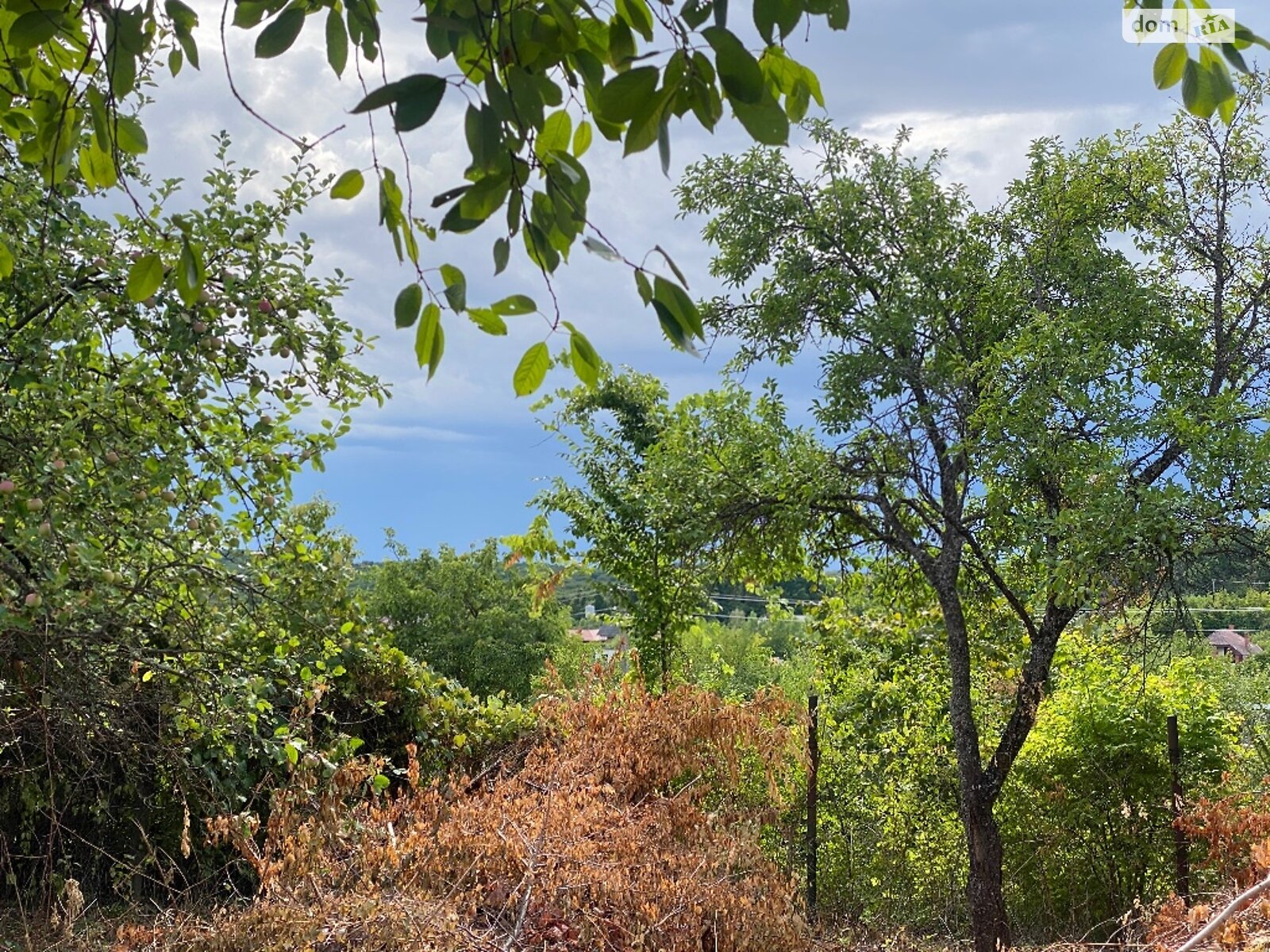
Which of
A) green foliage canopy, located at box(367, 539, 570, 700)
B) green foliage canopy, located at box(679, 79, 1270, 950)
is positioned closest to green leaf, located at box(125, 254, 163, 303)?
green foliage canopy, located at box(679, 79, 1270, 950)

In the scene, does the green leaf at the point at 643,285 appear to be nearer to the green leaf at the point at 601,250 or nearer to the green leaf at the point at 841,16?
the green leaf at the point at 601,250

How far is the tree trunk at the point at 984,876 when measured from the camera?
238 inches

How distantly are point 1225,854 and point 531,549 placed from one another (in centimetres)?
705

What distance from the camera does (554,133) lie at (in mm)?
1056

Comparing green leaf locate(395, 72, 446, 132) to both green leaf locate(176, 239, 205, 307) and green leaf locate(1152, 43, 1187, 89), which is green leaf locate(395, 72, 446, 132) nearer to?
green leaf locate(176, 239, 205, 307)

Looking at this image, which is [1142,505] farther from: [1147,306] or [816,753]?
[816,753]

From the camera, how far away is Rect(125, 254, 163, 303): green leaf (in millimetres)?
1134

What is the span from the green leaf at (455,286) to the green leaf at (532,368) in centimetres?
8

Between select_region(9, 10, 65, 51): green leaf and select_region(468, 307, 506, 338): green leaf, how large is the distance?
2.37 ft

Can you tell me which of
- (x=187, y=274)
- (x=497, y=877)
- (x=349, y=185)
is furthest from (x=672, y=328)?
(x=497, y=877)

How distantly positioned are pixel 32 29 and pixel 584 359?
33.2 inches

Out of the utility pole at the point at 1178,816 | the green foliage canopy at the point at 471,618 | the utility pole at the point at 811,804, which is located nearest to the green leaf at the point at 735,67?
the utility pole at the point at 811,804

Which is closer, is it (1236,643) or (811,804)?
(811,804)

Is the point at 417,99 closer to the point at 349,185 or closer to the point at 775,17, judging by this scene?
the point at 349,185
